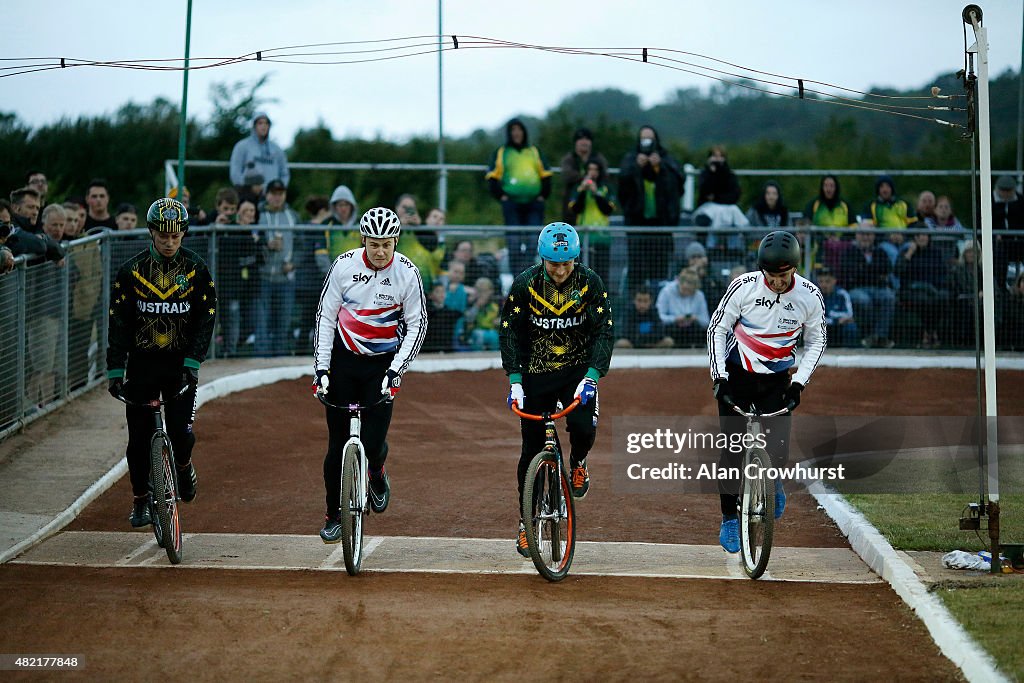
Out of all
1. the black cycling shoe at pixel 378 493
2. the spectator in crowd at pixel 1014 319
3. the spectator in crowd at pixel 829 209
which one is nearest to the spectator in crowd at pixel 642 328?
the spectator in crowd at pixel 829 209

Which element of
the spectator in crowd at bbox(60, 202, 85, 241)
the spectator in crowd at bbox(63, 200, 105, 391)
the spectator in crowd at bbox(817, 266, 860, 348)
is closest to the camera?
the spectator in crowd at bbox(63, 200, 105, 391)

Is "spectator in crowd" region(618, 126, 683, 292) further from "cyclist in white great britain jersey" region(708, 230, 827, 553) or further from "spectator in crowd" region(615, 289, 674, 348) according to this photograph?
"cyclist in white great britain jersey" region(708, 230, 827, 553)

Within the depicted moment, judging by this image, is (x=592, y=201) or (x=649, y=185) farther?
(x=649, y=185)

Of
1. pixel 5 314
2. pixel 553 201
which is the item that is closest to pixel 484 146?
pixel 553 201

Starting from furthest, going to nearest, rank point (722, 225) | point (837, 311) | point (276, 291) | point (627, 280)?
point (722, 225) → point (837, 311) → point (627, 280) → point (276, 291)

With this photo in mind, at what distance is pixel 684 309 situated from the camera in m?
18.2

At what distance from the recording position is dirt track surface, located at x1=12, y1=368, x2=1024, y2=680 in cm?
698

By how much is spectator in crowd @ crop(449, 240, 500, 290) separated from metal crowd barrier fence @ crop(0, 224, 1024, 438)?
1 cm

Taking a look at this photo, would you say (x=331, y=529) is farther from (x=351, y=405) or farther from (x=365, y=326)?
(x=365, y=326)

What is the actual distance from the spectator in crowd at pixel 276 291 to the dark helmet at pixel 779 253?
9.17 m

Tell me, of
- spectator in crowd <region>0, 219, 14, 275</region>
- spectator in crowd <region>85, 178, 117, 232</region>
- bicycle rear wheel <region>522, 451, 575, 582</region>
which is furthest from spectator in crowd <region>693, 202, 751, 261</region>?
bicycle rear wheel <region>522, 451, 575, 582</region>

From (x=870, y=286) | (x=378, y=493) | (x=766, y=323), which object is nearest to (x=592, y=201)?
(x=870, y=286)

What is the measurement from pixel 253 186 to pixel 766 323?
1093cm

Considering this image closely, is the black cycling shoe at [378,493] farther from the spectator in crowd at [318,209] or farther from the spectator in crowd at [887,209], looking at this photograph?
the spectator in crowd at [887,209]
